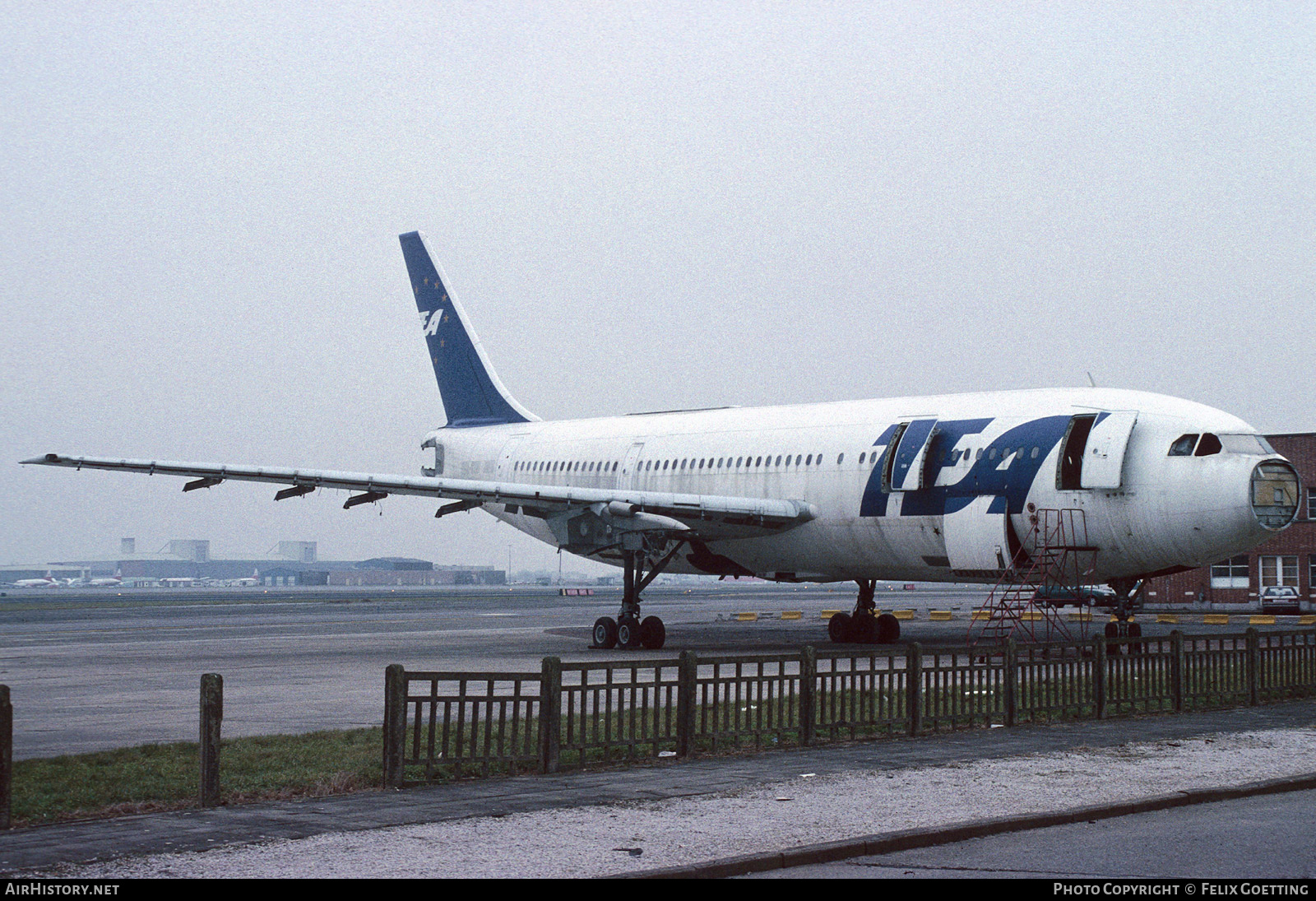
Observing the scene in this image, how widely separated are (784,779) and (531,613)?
1951 inches

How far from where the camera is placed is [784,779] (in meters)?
12.8

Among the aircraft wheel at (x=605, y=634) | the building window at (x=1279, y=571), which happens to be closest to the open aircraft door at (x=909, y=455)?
the aircraft wheel at (x=605, y=634)

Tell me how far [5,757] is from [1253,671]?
1592 cm

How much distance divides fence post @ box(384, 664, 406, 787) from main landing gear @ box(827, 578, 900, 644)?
76.3 feet

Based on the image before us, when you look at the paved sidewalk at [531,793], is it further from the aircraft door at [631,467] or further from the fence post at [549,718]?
the aircraft door at [631,467]

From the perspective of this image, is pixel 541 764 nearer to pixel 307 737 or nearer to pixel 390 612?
pixel 307 737

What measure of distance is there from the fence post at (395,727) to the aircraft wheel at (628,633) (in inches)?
797

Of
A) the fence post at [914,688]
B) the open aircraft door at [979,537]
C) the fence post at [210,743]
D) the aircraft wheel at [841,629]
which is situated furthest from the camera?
the aircraft wheel at [841,629]

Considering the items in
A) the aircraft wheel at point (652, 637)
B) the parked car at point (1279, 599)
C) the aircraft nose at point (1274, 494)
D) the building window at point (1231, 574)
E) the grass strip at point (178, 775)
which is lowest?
the grass strip at point (178, 775)

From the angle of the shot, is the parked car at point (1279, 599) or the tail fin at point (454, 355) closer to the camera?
the tail fin at point (454, 355)

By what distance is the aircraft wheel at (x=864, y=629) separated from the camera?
115ft

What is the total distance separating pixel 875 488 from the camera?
30.4 m

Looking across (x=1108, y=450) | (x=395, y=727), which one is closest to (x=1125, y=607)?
(x=1108, y=450)
